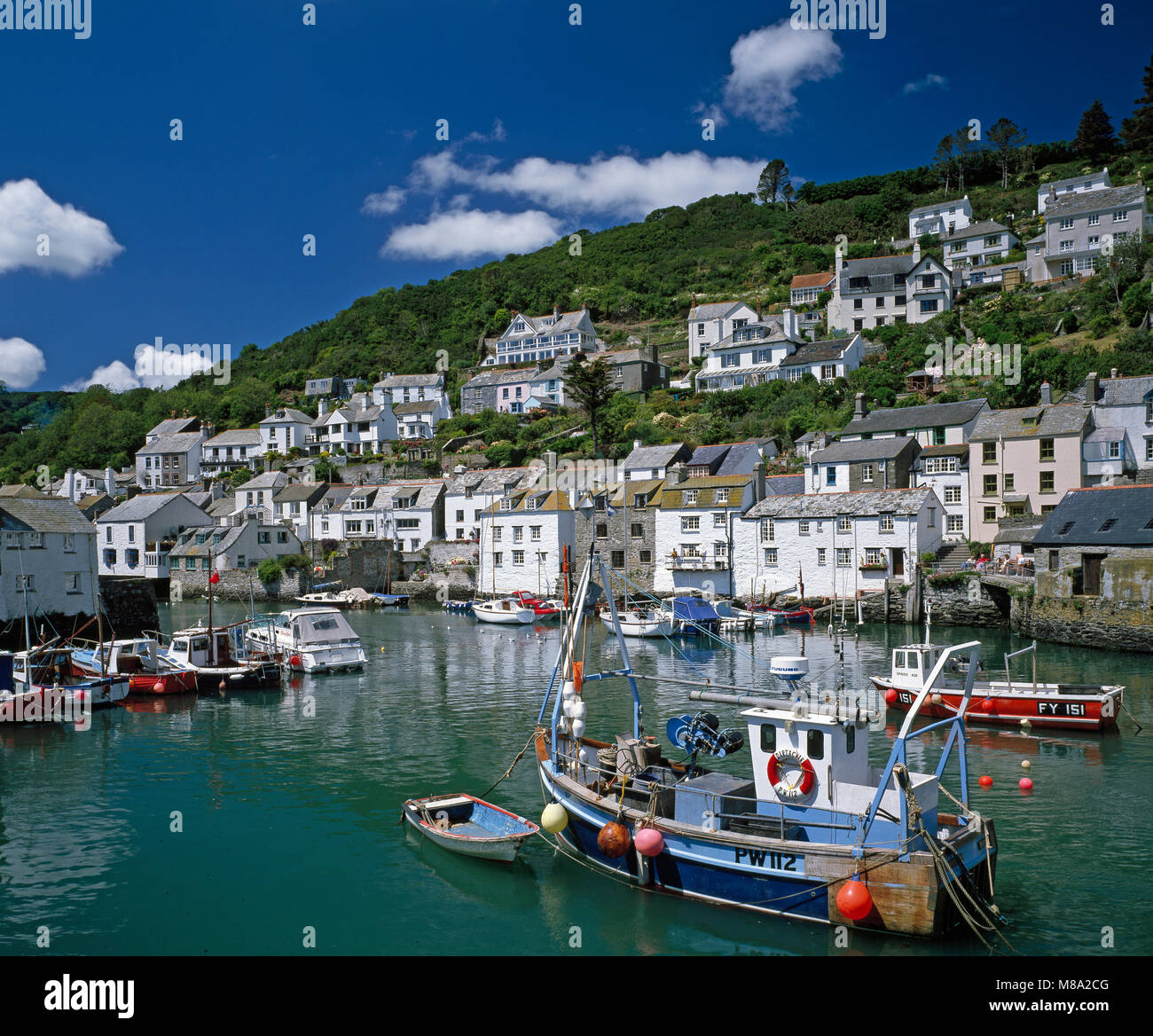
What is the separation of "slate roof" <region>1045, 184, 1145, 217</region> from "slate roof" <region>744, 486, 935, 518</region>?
194 feet

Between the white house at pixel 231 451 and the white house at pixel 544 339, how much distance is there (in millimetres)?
35662

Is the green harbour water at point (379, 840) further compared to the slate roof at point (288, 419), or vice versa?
the slate roof at point (288, 419)

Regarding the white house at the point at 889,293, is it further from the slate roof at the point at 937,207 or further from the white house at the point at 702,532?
the white house at the point at 702,532

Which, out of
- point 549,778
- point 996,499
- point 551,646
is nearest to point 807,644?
point 551,646

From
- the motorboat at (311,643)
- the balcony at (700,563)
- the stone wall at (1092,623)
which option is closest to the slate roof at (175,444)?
the motorboat at (311,643)

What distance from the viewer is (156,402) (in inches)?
5753

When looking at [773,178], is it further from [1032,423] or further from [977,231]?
[1032,423]

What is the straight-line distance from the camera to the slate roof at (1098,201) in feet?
316

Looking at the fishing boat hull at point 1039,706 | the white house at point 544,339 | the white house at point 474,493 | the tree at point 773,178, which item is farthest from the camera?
the tree at point 773,178

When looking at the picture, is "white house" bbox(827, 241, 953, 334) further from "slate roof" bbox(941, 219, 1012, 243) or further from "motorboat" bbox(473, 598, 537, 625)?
"motorboat" bbox(473, 598, 537, 625)

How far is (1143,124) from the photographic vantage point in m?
132

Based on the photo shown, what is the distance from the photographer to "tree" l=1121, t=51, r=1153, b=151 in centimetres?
13038

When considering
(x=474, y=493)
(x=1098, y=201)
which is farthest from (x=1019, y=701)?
(x=1098, y=201)

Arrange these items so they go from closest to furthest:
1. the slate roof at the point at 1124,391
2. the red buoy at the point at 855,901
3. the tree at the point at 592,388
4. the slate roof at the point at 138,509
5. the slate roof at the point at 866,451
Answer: the red buoy at the point at 855,901, the slate roof at the point at 1124,391, the slate roof at the point at 866,451, the tree at the point at 592,388, the slate roof at the point at 138,509
